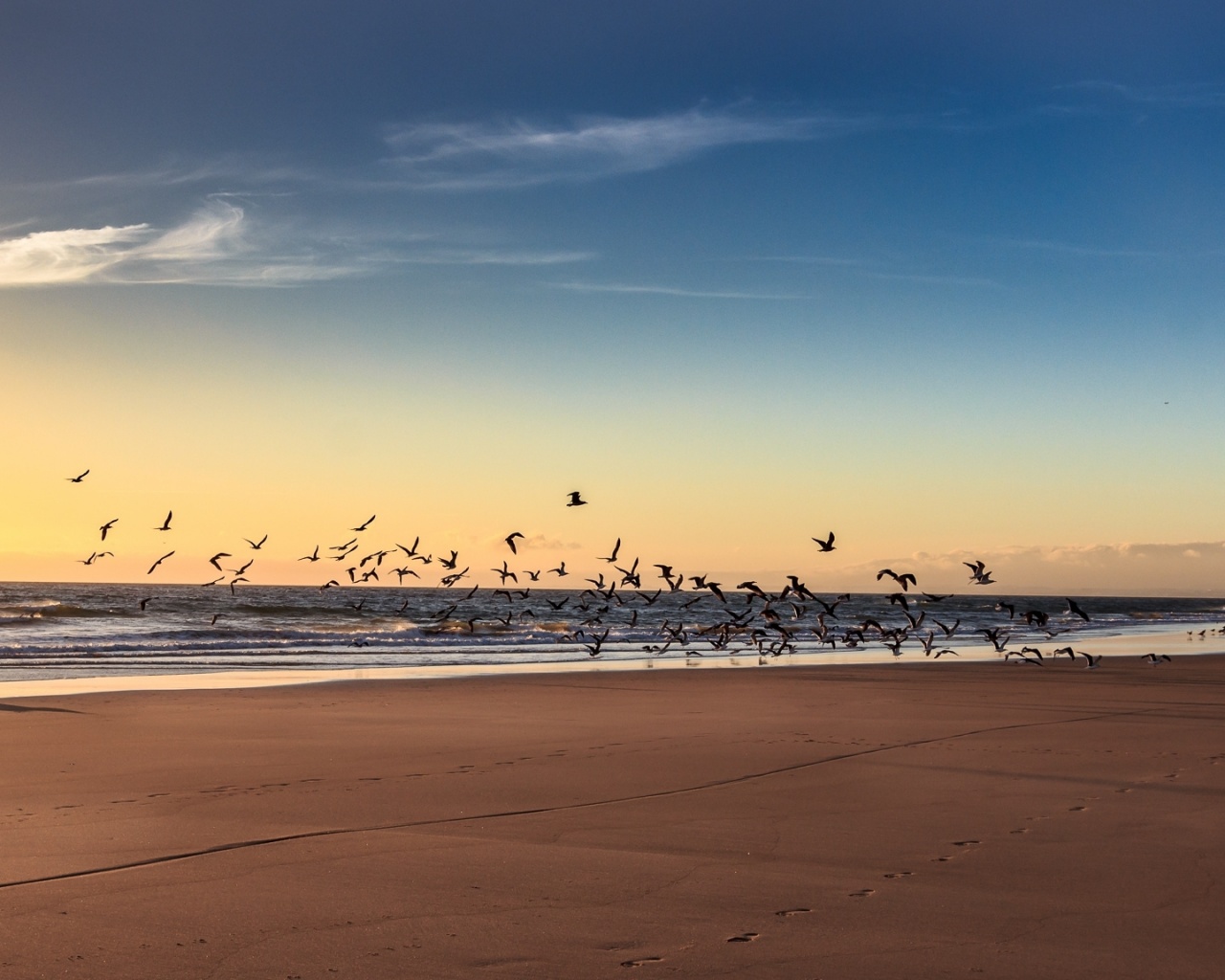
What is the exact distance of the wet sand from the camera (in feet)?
22.2

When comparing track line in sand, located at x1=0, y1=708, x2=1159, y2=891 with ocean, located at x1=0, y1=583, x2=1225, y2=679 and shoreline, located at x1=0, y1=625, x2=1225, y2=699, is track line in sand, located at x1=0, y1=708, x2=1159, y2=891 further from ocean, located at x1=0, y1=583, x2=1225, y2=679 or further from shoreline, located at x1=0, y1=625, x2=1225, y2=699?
shoreline, located at x1=0, y1=625, x2=1225, y2=699

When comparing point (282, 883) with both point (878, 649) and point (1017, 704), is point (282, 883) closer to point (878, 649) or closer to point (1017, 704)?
point (1017, 704)

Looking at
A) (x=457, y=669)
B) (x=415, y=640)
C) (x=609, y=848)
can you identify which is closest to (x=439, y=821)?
(x=609, y=848)

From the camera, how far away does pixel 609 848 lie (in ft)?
30.8

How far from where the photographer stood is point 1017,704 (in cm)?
2283

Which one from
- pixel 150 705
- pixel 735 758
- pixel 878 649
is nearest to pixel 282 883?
pixel 735 758

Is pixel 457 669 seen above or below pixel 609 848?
above

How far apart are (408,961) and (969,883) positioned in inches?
163

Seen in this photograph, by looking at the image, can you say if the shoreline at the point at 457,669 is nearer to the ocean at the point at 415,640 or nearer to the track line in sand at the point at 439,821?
the ocean at the point at 415,640

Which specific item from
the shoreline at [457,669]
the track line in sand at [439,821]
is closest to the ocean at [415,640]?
the shoreline at [457,669]

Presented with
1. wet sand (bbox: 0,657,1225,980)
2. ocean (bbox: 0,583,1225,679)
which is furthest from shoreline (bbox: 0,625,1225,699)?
wet sand (bbox: 0,657,1225,980)

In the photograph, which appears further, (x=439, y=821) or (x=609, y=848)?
(x=439, y=821)

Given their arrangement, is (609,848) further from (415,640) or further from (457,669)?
(415,640)

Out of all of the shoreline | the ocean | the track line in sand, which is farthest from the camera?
the ocean
